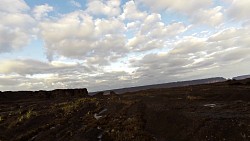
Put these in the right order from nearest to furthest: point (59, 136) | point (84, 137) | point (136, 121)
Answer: point (84, 137)
point (59, 136)
point (136, 121)

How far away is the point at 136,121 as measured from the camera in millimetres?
28828

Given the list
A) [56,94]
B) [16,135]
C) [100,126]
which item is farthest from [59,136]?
[56,94]

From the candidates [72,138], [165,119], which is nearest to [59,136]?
[72,138]

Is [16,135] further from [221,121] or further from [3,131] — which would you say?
[221,121]

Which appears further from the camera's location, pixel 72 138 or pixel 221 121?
pixel 72 138

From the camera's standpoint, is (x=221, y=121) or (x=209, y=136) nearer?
(x=209, y=136)

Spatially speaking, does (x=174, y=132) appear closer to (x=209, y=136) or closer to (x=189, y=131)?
(x=189, y=131)

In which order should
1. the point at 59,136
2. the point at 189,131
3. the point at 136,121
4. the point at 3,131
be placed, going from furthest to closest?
the point at 3,131 → the point at 136,121 → the point at 59,136 → the point at 189,131

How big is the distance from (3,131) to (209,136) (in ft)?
75.3

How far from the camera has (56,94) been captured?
105 metres

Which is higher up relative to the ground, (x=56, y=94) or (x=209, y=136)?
(x=56, y=94)

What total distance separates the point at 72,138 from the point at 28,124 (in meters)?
12.5

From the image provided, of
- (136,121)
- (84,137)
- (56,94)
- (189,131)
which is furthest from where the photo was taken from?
(56,94)

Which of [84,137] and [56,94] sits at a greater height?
[56,94]
